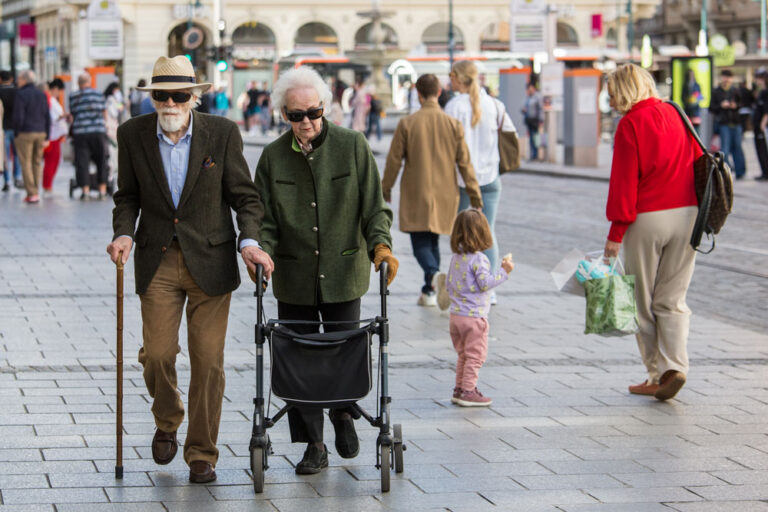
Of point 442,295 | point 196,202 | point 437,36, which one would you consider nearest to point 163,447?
point 196,202

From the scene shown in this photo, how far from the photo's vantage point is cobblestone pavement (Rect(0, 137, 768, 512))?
5.73m

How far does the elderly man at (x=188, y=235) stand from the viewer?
588cm

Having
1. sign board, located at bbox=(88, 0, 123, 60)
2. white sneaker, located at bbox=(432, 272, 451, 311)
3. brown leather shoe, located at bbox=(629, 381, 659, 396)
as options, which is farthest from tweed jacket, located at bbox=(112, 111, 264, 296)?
sign board, located at bbox=(88, 0, 123, 60)

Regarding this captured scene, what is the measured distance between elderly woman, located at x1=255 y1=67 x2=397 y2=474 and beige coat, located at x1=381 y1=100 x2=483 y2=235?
14.5 feet

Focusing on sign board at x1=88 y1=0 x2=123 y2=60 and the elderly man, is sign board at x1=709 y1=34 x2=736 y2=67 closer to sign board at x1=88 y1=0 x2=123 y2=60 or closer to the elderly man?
sign board at x1=88 y1=0 x2=123 y2=60

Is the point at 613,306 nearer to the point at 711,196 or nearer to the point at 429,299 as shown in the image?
the point at 711,196

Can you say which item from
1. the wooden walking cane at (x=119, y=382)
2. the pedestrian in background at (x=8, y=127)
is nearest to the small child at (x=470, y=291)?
the wooden walking cane at (x=119, y=382)

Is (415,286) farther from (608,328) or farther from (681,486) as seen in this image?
(681,486)

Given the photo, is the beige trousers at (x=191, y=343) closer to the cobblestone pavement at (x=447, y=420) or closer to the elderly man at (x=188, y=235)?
the elderly man at (x=188, y=235)

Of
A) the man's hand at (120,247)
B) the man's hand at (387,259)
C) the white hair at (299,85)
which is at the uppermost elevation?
the white hair at (299,85)

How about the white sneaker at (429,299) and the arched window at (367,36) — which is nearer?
the white sneaker at (429,299)

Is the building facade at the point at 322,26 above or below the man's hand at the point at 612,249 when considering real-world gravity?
above

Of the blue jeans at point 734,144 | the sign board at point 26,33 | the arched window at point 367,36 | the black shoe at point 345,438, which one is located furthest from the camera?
the arched window at point 367,36

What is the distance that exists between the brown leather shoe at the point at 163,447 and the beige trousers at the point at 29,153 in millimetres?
14539
